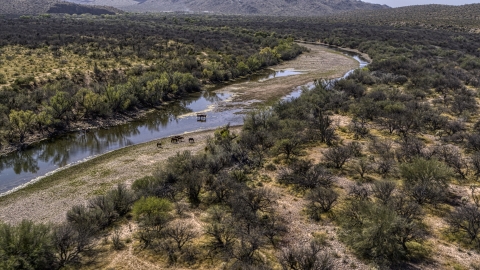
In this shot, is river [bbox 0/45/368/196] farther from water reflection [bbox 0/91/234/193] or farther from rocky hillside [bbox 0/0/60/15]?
rocky hillside [bbox 0/0/60/15]

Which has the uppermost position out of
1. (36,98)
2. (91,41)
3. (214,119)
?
(91,41)

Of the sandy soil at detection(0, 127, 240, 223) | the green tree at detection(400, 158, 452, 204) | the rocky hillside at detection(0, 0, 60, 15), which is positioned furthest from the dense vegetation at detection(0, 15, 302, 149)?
the rocky hillside at detection(0, 0, 60, 15)

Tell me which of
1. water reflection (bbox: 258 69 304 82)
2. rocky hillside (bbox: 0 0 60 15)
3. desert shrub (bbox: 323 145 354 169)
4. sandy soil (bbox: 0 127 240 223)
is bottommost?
sandy soil (bbox: 0 127 240 223)

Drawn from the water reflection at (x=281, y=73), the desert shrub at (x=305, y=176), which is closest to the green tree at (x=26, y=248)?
the desert shrub at (x=305, y=176)

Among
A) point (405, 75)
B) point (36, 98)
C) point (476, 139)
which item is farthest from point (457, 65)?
point (36, 98)

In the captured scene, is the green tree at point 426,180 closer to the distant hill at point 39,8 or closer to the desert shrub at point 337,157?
the desert shrub at point 337,157

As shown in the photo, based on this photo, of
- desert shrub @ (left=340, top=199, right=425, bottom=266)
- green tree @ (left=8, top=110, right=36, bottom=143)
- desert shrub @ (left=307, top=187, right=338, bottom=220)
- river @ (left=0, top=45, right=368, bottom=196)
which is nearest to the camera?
desert shrub @ (left=340, top=199, right=425, bottom=266)

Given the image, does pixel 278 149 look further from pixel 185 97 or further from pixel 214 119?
pixel 185 97
